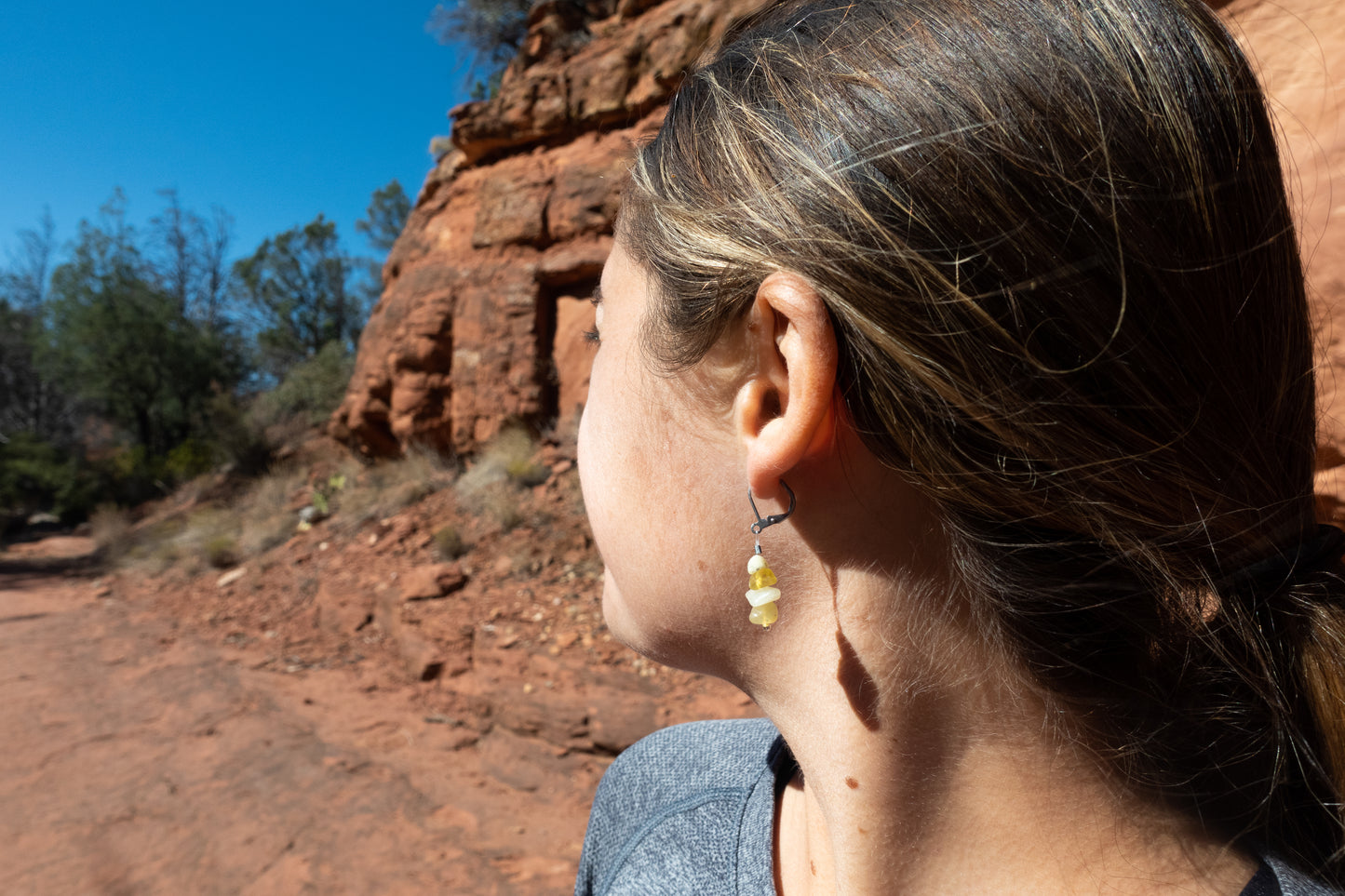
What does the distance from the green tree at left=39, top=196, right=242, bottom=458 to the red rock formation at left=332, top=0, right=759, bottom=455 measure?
10842 mm

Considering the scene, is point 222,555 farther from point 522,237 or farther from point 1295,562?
point 1295,562

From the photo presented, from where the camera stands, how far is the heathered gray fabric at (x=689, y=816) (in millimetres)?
1108

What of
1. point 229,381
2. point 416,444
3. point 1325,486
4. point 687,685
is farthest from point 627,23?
point 229,381

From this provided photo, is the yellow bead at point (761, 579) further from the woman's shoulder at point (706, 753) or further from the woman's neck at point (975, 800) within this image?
the woman's shoulder at point (706, 753)

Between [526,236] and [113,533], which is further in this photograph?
[113,533]

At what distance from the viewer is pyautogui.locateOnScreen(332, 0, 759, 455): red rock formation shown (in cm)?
828

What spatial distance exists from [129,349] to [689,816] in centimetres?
2187

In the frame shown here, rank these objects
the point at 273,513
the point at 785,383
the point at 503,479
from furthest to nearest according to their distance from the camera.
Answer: the point at 273,513 < the point at 503,479 < the point at 785,383

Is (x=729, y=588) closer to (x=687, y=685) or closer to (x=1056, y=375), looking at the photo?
(x=1056, y=375)

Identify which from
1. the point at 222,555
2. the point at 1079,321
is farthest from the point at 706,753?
the point at 222,555

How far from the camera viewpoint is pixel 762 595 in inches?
31.3

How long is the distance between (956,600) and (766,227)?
18.4 inches

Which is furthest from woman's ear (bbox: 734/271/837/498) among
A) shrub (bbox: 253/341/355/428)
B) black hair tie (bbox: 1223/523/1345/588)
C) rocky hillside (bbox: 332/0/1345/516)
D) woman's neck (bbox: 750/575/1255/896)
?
shrub (bbox: 253/341/355/428)

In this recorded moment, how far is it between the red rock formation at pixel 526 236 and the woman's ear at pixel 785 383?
24.1 feet
